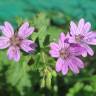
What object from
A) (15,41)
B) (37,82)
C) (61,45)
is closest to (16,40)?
(15,41)

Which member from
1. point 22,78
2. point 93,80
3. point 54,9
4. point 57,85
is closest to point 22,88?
point 22,78

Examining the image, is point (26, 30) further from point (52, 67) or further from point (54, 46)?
point (52, 67)

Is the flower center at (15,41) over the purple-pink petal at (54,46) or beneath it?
over

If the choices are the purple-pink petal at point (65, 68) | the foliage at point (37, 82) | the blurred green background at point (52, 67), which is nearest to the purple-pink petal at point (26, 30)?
the blurred green background at point (52, 67)

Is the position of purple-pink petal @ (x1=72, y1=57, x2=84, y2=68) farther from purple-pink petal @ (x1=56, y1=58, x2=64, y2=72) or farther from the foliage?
the foliage

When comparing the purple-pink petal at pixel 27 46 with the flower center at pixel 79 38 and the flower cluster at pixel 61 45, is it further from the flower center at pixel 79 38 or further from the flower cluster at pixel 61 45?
the flower center at pixel 79 38

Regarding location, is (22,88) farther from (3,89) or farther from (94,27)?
(94,27)
